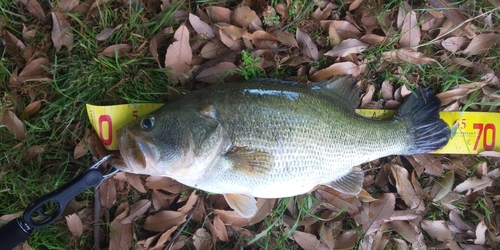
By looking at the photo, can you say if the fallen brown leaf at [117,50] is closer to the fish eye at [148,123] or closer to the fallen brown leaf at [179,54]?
the fallen brown leaf at [179,54]

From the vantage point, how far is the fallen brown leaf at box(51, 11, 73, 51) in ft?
8.21

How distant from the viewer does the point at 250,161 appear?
7.23ft

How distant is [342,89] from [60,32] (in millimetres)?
2192

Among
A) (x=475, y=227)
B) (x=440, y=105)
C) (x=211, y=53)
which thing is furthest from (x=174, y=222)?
(x=475, y=227)

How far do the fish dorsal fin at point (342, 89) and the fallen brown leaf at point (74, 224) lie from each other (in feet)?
6.64

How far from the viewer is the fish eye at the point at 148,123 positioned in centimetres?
210

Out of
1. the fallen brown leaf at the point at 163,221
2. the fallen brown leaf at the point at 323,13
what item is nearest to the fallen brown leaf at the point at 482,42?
the fallen brown leaf at the point at 323,13

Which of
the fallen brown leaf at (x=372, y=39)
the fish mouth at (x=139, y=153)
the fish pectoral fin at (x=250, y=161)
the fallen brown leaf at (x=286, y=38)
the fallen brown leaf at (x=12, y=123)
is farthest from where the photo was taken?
the fallen brown leaf at (x=372, y=39)

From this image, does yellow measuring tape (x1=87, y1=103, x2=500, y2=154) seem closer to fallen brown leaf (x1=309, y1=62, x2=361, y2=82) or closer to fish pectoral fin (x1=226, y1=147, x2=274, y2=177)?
fallen brown leaf (x1=309, y1=62, x2=361, y2=82)

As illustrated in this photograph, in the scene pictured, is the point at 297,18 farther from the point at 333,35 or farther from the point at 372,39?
the point at 372,39

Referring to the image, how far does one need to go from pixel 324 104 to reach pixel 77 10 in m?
2.01

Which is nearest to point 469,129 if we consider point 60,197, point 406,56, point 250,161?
point 406,56

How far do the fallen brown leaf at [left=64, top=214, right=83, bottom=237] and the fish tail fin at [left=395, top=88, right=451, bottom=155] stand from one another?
2.61m

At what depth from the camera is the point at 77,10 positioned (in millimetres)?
2574
